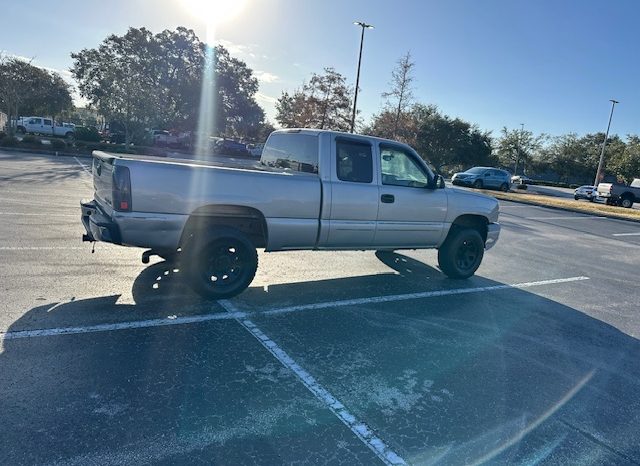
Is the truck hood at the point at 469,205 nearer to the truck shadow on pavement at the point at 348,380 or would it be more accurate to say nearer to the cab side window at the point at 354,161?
the cab side window at the point at 354,161

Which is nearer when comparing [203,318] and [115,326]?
[115,326]

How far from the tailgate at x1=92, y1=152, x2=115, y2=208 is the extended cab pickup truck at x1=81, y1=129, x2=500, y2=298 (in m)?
0.01

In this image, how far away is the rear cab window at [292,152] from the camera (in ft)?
18.6

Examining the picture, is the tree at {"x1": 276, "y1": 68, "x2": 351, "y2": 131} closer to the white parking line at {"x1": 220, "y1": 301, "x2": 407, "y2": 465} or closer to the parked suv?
the parked suv

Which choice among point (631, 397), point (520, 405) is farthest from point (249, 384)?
point (631, 397)

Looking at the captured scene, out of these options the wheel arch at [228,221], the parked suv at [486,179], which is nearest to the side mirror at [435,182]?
the wheel arch at [228,221]

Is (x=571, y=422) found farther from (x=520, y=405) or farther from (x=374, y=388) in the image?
(x=374, y=388)

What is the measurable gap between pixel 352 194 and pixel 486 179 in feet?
93.1

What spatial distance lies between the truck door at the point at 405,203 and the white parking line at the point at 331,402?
2403 mm

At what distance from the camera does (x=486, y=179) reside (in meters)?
31.5

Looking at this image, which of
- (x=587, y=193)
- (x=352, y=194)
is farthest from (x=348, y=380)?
(x=587, y=193)

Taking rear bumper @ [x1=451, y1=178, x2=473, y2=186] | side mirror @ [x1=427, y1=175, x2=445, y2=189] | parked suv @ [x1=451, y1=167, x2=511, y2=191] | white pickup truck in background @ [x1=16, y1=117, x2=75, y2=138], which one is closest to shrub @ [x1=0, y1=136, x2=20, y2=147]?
white pickup truck in background @ [x1=16, y1=117, x2=75, y2=138]

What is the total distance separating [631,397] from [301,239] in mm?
3452

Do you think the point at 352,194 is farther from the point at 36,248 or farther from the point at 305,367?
the point at 36,248
